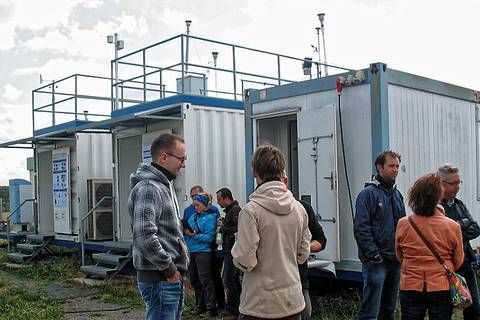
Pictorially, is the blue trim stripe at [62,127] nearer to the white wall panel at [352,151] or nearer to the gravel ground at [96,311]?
the gravel ground at [96,311]

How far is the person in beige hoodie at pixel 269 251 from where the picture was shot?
3.38m

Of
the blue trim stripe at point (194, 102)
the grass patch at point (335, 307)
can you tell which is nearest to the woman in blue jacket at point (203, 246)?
the grass patch at point (335, 307)

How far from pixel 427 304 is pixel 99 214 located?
911 cm

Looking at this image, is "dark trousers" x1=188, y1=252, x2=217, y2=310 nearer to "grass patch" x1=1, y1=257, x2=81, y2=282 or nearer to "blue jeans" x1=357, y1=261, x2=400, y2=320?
"blue jeans" x1=357, y1=261, x2=400, y2=320

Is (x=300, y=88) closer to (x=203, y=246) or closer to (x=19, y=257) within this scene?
(x=203, y=246)

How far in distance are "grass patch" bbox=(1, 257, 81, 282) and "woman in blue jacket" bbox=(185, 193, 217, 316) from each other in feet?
14.3

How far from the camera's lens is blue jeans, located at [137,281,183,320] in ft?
12.6

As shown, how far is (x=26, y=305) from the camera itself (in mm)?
8320

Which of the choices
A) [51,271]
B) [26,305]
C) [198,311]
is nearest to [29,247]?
[51,271]

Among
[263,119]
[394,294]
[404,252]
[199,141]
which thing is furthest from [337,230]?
[199,141]

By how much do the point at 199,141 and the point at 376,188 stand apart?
15.7ft

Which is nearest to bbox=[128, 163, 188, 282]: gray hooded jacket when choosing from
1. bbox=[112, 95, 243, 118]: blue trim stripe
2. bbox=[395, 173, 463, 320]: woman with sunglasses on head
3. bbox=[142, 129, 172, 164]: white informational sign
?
bbox=[395, 173, 463, 320]: woman with sunglasses on head

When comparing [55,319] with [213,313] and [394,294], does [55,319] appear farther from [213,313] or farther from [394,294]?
[394,294]

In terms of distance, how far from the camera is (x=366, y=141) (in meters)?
6.80
